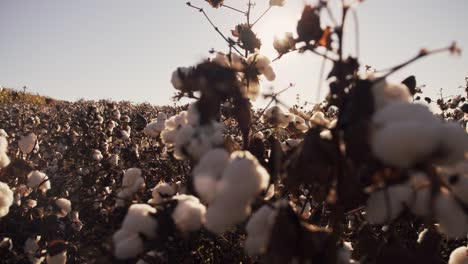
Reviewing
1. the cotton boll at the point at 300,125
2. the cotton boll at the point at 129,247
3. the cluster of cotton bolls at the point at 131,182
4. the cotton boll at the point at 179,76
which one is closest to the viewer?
the cotton boll at the point at 129,247

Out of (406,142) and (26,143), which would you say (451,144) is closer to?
(406,142)

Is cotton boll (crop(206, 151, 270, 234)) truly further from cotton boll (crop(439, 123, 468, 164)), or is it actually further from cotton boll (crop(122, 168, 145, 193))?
cotton boll (crop(122, 168, 145, 193))

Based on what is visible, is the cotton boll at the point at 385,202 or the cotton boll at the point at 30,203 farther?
the cotton boll at the point at 30,203

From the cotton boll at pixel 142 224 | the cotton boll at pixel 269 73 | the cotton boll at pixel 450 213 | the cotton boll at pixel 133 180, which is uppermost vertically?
the cotton boll at pixel 269 73

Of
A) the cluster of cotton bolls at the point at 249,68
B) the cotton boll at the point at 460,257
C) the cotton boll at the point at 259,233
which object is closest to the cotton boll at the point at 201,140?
the cotton boll at the point at 259,233

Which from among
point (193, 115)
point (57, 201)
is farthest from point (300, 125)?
point (57, 201)

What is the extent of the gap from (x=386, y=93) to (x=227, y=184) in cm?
51

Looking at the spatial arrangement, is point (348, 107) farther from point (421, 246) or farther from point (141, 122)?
point (141, 122)

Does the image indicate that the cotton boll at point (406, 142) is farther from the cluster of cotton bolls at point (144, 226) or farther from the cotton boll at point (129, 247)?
the cotton boll at point (129, 247)

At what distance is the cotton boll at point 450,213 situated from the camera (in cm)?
113

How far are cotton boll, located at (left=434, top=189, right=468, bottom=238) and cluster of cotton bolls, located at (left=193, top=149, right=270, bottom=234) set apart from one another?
18.6 inches

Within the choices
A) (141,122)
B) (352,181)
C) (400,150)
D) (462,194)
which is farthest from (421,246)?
(141,122)

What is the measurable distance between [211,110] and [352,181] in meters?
0.48

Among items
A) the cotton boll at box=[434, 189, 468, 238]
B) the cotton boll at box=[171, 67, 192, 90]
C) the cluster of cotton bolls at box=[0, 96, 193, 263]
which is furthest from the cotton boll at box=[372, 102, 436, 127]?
the cotton boll at box=[171, 67, 192, 90]
